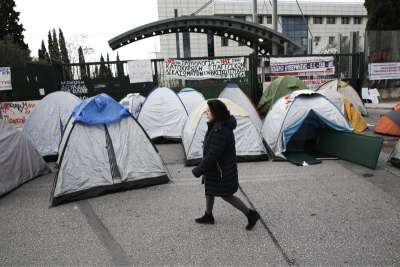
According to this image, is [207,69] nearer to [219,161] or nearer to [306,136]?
[306,136]

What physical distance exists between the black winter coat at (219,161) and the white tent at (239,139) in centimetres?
296

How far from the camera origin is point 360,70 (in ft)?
44.4

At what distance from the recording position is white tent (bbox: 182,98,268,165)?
277 inches

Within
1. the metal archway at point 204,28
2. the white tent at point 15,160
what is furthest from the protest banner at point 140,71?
the white tent at point 15,160

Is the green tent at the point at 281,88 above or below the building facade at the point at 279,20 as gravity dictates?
below

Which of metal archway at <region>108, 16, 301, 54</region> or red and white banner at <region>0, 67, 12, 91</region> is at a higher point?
metal archway at <region>108, 16, 301, 54</region>

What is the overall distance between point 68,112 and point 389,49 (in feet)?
46.0

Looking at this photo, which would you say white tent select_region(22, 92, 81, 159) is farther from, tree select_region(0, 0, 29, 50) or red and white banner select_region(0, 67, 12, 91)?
tree select_region(0, 0, 29, 50)

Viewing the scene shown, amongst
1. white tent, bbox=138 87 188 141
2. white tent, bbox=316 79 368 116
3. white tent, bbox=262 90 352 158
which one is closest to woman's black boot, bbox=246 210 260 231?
white tent, bbox=262 90 352 158

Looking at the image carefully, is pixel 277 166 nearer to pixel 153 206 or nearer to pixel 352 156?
pixel 352 156

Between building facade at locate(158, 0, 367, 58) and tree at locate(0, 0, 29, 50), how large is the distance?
1896 cm

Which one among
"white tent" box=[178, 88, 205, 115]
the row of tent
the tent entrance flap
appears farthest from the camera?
"white tent" box=[178, 88, 205, 115]

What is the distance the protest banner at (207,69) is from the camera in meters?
12.1

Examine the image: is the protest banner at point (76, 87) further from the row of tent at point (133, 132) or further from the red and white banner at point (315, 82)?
the red and white banner at point (315, 82)
